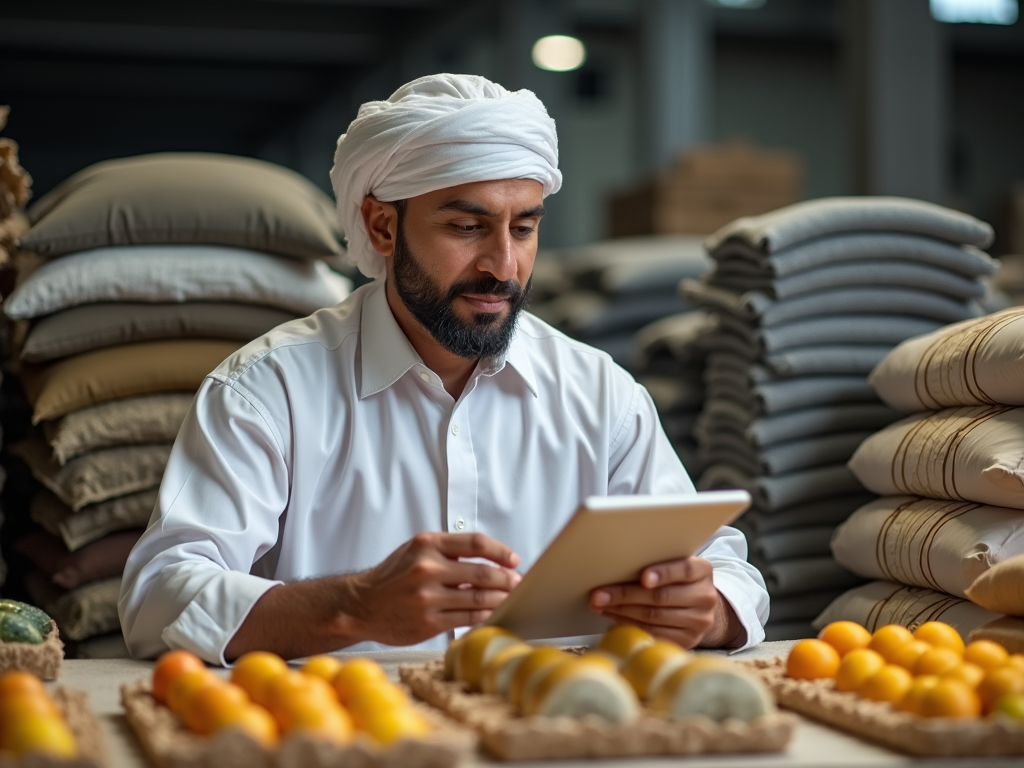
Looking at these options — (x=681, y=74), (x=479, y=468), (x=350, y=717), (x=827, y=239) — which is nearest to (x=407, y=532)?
(x=479, y=468)

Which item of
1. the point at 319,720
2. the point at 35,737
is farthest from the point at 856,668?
the point at 35,737

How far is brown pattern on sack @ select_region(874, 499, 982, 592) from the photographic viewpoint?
224 cm

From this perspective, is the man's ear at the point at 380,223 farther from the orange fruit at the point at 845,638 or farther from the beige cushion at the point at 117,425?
the orange fruit at the point at 845,638

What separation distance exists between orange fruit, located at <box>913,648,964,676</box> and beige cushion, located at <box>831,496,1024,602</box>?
2.13ft

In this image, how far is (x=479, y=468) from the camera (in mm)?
2162

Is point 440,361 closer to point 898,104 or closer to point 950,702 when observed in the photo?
point 950,702

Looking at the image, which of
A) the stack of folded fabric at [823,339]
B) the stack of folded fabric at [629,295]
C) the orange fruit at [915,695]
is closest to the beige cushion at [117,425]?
the stack of folded fabric at [823,339]

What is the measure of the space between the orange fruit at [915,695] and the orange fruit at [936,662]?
0.07 meters

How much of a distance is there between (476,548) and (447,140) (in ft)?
2.54

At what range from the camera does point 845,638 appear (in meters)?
1.61

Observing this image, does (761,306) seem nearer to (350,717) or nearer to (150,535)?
(150,535)

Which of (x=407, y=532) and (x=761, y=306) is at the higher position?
(x=761, y=306)

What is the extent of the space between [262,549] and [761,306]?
1.33 metres

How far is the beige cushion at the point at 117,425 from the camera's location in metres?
2.71
